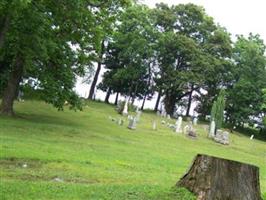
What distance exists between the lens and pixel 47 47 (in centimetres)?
2659

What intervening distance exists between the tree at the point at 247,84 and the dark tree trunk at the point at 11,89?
41.1 metres

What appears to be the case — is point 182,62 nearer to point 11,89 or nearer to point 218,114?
point 218,114

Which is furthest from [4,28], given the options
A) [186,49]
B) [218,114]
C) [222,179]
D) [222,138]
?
[186,49]

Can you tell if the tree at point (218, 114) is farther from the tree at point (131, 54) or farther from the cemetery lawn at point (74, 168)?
the cemetery lawn at point (74, 168)

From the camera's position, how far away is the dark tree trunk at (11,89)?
28.3 meters

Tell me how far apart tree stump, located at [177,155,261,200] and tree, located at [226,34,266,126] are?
58134 mm

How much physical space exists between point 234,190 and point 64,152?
9996 mm

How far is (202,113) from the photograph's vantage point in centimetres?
7069

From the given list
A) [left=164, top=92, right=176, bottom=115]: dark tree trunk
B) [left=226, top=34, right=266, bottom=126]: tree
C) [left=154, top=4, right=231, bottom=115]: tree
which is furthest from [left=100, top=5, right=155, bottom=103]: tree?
[left=226, top=34, right=266, bottom=126]: tree

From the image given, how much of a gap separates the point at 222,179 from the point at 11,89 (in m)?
23.3

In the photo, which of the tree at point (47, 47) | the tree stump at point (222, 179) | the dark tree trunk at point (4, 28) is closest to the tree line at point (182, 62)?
the tree at point (47, 47)

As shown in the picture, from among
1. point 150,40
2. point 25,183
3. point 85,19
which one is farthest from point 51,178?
point 150,40

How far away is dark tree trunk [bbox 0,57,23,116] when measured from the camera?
2831cm

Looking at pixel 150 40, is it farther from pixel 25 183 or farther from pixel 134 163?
pixel 25 183
